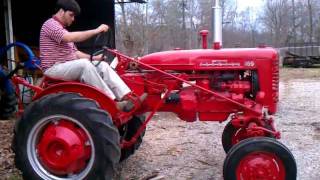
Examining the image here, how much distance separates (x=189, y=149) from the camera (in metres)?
6.93

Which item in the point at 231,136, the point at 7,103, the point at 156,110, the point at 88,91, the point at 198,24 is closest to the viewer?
the point at 88,91

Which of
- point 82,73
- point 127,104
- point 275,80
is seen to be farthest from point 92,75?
point 275,80

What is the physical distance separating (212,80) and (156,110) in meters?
0.69

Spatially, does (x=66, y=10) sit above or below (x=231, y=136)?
above

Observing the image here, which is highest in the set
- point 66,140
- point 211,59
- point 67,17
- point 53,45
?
point 67,17

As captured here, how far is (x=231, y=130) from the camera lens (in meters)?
5.99

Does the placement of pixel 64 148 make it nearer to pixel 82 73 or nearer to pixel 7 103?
pixel 82 73

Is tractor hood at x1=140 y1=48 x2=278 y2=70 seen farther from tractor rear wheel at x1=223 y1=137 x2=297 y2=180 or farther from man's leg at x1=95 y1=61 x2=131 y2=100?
tractor rear wheel at x1=223 y1=137 x2=297 y2=180

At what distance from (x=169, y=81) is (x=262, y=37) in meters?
39.4

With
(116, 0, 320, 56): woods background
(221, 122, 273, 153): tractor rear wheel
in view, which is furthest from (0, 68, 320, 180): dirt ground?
(116, 0, 320, 56): woods background

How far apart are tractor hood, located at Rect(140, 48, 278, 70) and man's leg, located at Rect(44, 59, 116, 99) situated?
2.23 feet

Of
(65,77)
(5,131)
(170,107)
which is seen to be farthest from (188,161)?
(5,131)

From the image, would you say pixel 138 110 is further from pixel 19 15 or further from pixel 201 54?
pixel 19 15

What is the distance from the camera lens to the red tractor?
15.3 ft
